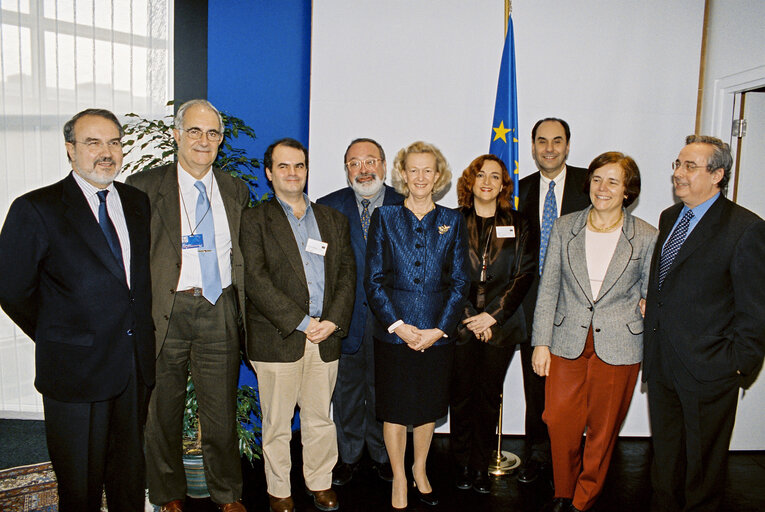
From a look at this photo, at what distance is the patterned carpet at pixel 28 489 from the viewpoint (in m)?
2.74

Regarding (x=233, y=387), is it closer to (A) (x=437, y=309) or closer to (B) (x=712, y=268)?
(A) (x=437, y=309)

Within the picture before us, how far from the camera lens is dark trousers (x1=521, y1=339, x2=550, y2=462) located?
321 centimetres

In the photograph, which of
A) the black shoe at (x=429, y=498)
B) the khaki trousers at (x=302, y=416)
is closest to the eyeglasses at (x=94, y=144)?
the khaki trousers at (x=302, y=416)

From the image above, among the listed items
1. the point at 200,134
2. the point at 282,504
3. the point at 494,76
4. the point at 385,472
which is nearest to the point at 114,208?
the point at 200,134

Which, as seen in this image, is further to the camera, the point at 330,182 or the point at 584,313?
the point at 330,182

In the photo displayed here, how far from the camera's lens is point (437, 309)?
2.59 metres

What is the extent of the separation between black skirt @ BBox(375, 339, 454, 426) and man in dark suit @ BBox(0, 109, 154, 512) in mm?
1144

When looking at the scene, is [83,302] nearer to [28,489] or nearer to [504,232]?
[28,489]

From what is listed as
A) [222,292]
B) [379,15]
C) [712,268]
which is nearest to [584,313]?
[712,268]

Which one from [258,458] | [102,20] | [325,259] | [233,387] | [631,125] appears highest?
[102,20]

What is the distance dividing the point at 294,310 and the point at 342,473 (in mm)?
1195

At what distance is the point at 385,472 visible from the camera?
3084mm

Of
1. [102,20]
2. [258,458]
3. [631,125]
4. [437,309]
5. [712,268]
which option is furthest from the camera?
[631,125]

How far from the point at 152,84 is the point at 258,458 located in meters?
2.63
